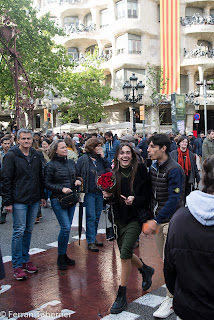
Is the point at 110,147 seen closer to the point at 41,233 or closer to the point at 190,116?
the point at 41,233

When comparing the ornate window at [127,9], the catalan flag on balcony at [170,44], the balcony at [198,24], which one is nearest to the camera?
the catalan flag on balcony at [170,44]

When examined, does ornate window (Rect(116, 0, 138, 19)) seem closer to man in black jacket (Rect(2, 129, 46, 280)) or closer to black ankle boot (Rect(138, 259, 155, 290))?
man in black jacket (Rect(2, 129, 46, 280))

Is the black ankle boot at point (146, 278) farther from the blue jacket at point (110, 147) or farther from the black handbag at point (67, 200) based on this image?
the blue jacket at point (110, 147)

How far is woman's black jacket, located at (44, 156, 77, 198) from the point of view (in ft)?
18.1

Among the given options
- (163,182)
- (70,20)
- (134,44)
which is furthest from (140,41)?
(163,182)

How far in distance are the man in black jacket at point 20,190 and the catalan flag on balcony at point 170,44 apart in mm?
33436

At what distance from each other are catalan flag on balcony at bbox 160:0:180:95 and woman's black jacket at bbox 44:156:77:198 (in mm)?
32941

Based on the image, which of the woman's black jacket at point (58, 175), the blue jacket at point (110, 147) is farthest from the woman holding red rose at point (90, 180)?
the blue jacket at point (110, 147)

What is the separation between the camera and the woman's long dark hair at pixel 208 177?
7.08ft

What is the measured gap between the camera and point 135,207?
4.26 metres

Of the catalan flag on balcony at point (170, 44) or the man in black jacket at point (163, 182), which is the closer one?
the man in black jacket at point (163, 182)

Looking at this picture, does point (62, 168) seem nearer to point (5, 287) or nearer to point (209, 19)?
point (5, 287)

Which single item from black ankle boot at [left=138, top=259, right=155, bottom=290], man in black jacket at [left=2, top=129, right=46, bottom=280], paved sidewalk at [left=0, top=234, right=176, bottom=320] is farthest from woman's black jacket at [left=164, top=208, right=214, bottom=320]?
man in black jacket at [left=2, top=129, right=46, bottom=280]

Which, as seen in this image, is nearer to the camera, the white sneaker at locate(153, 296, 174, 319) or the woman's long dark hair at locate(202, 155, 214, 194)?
the woman's long dark hair at locate(202, 155, 214, 194)
